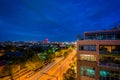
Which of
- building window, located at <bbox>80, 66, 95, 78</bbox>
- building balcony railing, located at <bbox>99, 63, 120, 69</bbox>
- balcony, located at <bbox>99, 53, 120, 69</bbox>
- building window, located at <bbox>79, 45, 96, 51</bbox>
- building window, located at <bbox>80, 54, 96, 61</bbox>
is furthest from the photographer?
building window, located at <bbox>79, 45, 96, 51</bbox>

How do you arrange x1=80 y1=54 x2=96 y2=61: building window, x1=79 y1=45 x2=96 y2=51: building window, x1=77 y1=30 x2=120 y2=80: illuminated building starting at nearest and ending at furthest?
x1=77 y1=30 x2=120 y2=80: illuminated building < x1=80 y1=54 x2=96 y2=61: building window < x1=79 y1=45 x2=96 y2=51: building window

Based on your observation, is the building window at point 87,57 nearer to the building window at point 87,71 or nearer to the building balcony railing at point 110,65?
the building window at point 87,71

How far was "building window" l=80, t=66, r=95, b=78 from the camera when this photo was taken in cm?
3144

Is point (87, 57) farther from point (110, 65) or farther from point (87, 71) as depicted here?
point (110, 65)

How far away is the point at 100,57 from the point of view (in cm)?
3075

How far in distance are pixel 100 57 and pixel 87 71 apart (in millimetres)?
5078

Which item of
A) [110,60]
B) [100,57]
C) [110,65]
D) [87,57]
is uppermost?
[100,57]

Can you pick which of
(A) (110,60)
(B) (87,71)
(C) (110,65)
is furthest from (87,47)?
(C) (110,65)

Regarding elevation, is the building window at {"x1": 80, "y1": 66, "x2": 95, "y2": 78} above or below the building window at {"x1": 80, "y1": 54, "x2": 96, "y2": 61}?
below

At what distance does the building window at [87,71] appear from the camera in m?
31.4

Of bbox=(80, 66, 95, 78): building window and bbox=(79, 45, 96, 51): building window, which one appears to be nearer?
bbox=(80, 66, 95, 78): building window

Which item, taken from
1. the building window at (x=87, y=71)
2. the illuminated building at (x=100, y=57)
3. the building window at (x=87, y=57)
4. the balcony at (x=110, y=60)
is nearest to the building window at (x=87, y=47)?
Result: the illuminated building at (x=100, y=57)

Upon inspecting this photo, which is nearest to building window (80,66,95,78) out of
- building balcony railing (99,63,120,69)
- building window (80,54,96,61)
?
building window (80,54,96,61)

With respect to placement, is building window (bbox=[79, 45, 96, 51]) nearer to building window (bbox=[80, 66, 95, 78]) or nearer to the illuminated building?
the illuminated building
